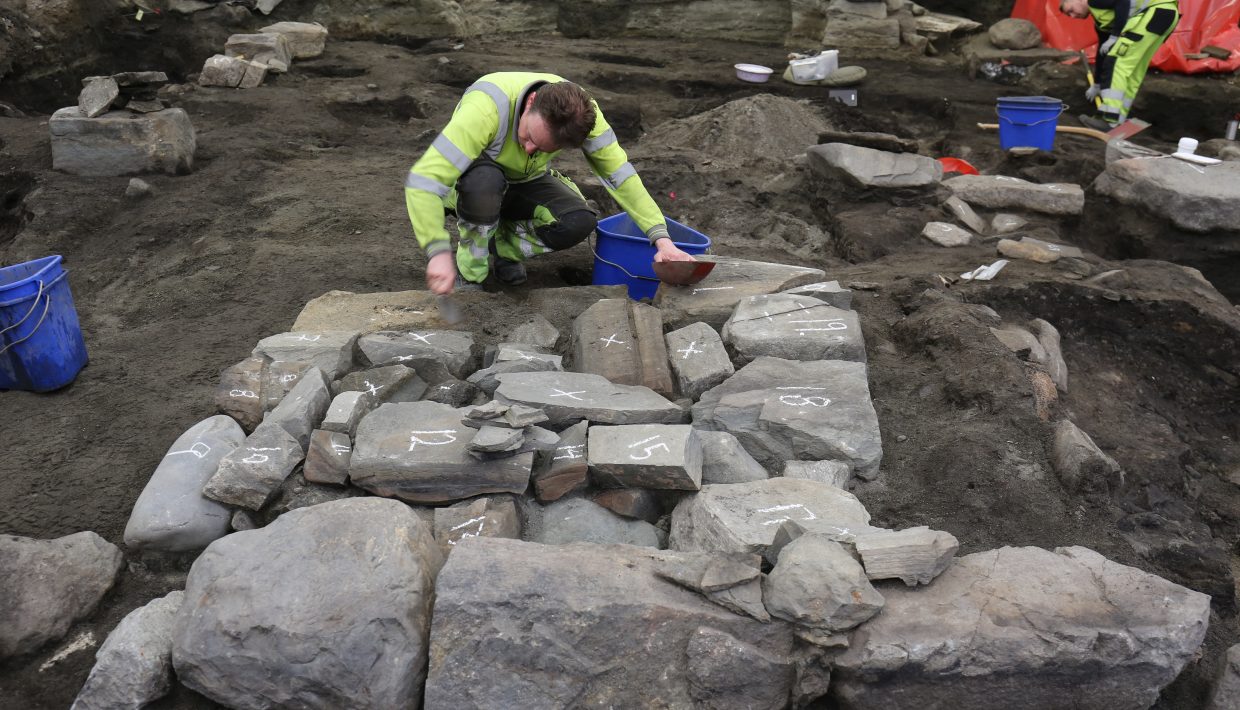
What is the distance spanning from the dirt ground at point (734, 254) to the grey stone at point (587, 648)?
79 cm

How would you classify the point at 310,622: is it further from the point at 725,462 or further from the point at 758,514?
the point at 725,462

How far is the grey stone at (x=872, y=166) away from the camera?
6262 mm

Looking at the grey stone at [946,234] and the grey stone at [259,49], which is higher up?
the grey stone at [259,49]

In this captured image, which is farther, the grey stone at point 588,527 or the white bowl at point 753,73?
the white bowl at point 753,73

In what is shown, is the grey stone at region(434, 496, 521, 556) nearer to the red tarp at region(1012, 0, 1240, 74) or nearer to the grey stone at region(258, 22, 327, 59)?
the grey stone at region(258, 22, 327, 59)

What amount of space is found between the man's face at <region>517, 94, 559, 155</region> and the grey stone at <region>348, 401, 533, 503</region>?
143 cm

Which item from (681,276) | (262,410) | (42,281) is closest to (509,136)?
(681,276)

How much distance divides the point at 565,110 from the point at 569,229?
90 cm

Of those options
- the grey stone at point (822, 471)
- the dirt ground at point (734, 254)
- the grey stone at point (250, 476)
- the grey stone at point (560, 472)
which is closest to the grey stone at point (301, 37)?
the dirt ground at point (734, 254)

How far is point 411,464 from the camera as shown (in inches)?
116

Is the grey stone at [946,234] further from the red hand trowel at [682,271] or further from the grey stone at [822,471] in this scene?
the grey stone at [822,471]

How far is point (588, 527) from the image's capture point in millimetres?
3004

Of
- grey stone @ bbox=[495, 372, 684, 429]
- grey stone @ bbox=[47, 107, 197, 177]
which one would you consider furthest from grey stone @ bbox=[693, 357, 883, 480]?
grey stone @ bbox=[47, 107, 197, 177]

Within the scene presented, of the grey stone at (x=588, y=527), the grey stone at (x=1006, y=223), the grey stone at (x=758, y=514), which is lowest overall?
the grey stone at (x=1006, y=223)
